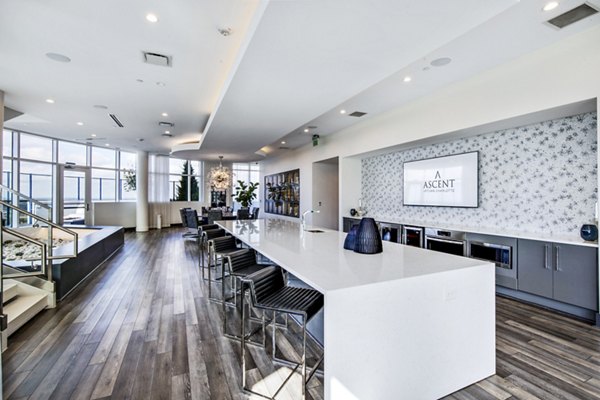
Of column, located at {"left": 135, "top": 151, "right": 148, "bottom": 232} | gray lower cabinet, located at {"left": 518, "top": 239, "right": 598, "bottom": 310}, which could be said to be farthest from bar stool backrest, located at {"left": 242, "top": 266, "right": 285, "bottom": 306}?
column, located at {"left": 135, "top": 151, "right": 148, "bottom": 232}

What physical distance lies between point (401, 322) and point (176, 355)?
1859mm

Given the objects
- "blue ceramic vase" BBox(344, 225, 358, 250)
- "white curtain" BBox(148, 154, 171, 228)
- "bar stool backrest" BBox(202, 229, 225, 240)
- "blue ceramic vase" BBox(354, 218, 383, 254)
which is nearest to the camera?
"blue ceramic vase" BBox(354, 218, 383, 254)

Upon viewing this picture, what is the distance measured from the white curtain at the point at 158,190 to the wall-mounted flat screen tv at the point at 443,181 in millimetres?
9542

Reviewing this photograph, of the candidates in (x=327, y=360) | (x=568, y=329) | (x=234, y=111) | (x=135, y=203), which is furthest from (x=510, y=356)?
(x=135, y=203)

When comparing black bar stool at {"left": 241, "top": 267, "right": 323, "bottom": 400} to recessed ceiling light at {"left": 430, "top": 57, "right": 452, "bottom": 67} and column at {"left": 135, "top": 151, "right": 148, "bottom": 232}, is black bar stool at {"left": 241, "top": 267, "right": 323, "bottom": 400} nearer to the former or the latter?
recessed ceiling light at {"left": 430, "top": 57, "right": 452, "bottom": 67}

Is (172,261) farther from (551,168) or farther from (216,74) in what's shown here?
(551,168)

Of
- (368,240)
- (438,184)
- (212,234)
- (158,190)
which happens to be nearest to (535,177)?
(438,184)

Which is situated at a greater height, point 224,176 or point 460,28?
point 460,28

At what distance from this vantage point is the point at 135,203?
1070cm

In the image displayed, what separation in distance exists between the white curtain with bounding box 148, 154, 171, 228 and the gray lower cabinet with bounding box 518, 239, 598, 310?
11433 mm

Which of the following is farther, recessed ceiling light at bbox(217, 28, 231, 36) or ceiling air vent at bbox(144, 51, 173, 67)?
ceiling air vent at bbox(144, 51, 173, 67)

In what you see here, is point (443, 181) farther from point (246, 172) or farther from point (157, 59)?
point (246, 172)

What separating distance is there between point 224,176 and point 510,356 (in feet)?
23.1

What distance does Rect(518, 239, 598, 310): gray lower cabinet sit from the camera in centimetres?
294
